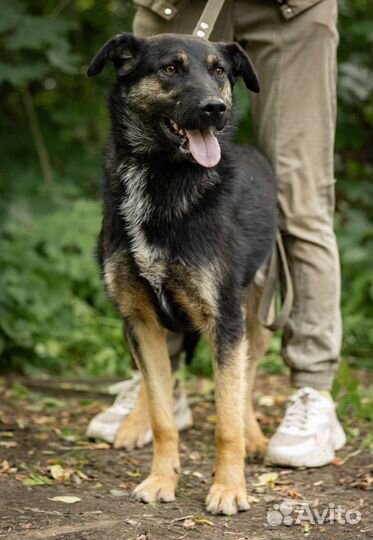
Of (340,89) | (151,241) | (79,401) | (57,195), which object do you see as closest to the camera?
(151,241)

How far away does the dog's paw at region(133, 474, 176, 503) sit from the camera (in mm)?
3408

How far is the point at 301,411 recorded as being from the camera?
4160 millimetres

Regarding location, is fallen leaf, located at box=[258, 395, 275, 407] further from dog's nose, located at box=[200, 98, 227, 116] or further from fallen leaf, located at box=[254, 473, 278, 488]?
dog's nose, located at box=[200, 98, 227, 116]

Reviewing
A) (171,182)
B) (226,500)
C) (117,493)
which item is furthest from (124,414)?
(171,182)

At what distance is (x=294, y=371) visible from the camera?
14.2 ft

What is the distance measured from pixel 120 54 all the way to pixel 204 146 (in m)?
0.63

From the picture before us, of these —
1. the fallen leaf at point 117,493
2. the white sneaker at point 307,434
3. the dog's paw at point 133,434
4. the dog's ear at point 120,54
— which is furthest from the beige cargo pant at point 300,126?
the fallen leaf at point 117,493

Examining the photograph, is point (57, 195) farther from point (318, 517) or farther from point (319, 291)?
point (318, 517)

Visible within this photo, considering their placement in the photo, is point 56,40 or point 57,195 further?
point 57,195

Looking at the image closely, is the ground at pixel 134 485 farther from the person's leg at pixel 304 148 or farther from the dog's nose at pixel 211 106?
the dog's nose at pixel 211 106

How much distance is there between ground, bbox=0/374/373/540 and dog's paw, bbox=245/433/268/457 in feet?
0.13

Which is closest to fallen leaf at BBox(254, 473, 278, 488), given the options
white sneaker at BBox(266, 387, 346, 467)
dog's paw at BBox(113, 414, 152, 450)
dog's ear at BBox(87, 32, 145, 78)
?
white sneaker at BBox(266, 387, 346, 467)

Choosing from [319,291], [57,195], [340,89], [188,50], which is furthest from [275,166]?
[340,89]

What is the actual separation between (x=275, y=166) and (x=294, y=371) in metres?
1.07
